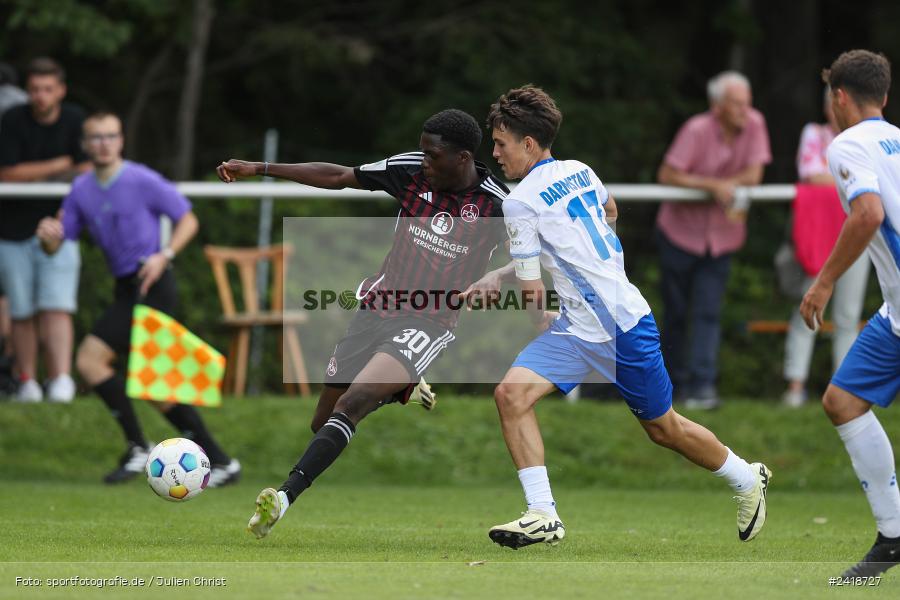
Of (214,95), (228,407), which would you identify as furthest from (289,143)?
(228,407)

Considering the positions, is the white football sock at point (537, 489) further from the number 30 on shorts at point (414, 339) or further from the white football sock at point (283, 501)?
the white football sock at point (283, 501)

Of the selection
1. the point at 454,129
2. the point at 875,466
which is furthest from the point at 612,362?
the point at 454,129

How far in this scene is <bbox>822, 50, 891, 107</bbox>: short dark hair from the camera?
643 centimetres

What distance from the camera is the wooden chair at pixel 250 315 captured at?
12.8 metres

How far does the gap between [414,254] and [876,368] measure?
270cm

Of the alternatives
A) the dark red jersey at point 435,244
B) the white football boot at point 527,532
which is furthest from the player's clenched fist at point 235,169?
the white football boot at point 527,532

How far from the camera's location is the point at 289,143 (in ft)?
55.3

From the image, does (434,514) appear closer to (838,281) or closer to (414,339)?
(414,339)

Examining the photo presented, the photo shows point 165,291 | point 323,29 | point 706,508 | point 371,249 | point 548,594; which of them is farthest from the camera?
point 323,29

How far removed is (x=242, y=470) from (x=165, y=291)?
5.78ft

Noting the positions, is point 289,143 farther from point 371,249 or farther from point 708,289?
point 708,289

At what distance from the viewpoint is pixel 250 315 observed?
12.8m

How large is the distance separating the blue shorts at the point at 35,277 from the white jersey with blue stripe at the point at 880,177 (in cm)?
747

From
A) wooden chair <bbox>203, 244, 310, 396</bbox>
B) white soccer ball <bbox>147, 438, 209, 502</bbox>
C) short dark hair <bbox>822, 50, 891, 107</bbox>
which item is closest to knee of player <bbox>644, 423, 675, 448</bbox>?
short dark hair <bbox>822, 50, 891, 107</bbox>
